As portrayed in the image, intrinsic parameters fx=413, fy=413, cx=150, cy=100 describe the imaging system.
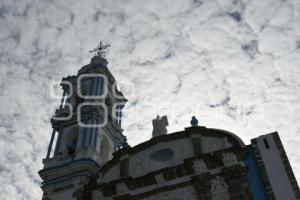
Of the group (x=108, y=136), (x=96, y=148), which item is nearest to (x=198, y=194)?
(x=96, y=148)

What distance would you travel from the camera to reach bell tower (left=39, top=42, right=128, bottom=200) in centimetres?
2420

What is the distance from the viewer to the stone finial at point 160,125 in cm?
2497

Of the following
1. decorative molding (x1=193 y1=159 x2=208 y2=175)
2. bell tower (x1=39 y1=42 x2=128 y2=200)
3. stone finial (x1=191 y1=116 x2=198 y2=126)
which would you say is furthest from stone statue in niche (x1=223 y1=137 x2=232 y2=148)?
bell tower (x1=39 y1=42 x2=128 y2=200)

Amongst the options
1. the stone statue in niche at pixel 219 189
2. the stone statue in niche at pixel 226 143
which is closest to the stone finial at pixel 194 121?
the stone statue in niche at pixel 226 143

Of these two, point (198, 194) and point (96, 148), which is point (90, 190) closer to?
point (96, 148)

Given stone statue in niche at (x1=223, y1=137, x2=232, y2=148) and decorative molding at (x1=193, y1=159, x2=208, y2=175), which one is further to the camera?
stone statue in niche at (x1=223, y1=137, x2=232, y2=148)

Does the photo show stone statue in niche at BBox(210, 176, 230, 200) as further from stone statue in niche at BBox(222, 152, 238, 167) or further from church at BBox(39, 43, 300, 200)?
stone statue in niche at BBox(222, 152, 238, 167)

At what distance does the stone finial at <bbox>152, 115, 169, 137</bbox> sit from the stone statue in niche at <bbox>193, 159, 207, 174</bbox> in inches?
187

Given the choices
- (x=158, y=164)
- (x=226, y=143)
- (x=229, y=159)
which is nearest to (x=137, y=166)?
(x=158, y=164)

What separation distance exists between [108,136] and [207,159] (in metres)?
10.4

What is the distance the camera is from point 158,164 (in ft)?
72.3

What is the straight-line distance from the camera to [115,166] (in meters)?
23.3

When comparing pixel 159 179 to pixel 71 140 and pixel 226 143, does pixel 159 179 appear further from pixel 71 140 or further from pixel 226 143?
pixel 71 140

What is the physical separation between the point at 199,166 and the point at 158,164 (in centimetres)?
256
